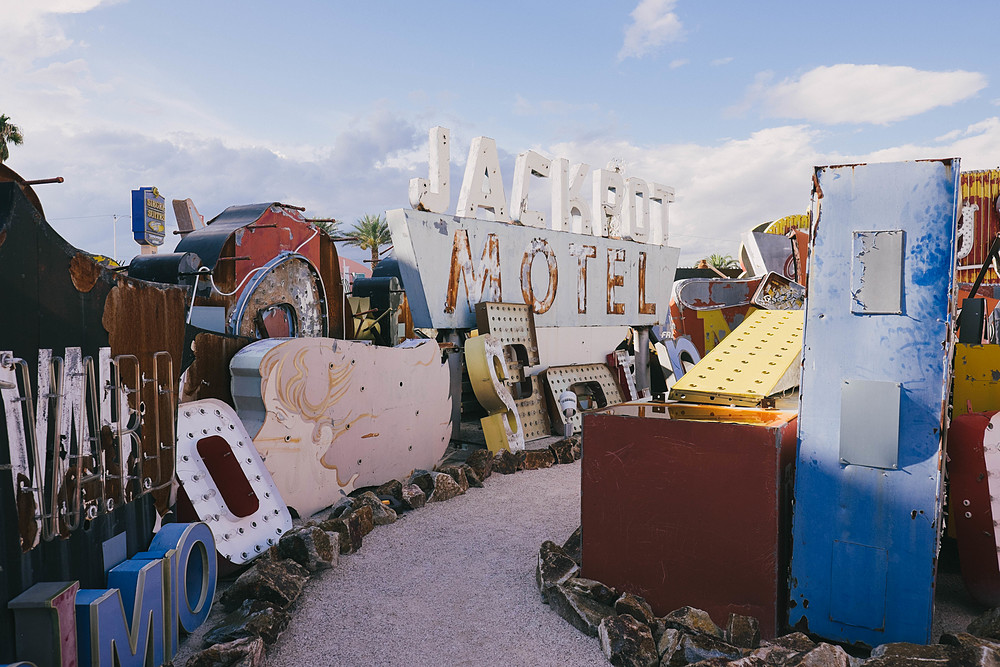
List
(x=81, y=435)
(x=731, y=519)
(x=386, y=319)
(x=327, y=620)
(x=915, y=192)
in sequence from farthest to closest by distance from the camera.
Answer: (x=386, y=319)
(x=327, y=620)
(x=731, y=519)
(x=915, y=192)
(x=81, y=435)

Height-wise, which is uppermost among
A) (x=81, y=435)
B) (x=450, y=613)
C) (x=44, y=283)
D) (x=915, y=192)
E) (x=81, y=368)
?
(x=915, y=192)

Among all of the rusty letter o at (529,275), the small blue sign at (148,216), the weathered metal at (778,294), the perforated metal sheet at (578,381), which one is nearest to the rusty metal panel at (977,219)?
the weathered metal at (778,294)

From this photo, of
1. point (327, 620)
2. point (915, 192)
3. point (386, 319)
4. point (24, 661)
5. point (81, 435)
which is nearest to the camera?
point (24, 661)

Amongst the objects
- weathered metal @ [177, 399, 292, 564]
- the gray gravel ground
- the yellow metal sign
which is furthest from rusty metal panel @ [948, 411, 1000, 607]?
weathered metal @ [177, 399, 292, 564]

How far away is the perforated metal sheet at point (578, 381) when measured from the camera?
30.6ft

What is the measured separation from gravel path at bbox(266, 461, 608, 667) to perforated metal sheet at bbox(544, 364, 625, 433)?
361 cm

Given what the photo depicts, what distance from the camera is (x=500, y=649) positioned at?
11.0ft

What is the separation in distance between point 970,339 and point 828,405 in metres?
0.80

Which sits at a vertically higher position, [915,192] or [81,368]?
[915,192]

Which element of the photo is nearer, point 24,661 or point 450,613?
point 24,661

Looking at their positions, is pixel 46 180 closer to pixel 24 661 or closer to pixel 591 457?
pixel 24 661

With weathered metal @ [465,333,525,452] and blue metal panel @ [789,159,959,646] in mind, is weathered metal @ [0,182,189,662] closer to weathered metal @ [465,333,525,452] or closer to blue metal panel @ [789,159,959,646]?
blue metal panel @ [789,159,959,646]

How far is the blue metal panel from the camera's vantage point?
3.18m

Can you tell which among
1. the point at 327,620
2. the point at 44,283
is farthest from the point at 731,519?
the point at 44,283
